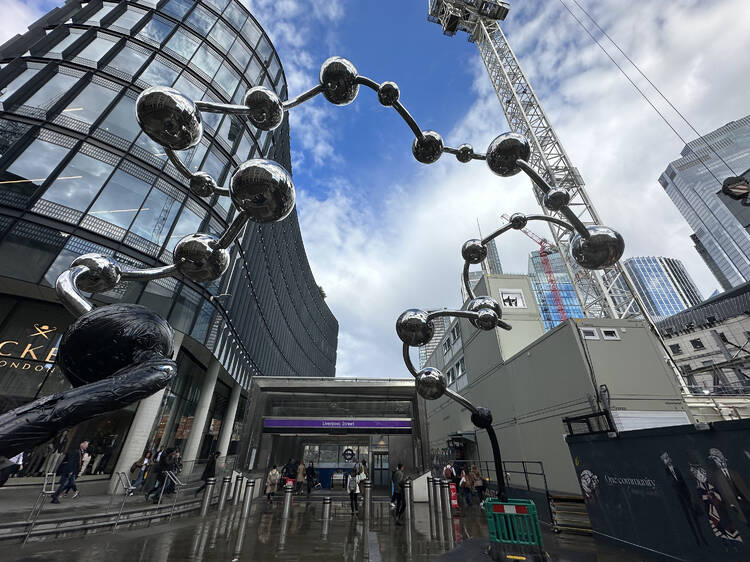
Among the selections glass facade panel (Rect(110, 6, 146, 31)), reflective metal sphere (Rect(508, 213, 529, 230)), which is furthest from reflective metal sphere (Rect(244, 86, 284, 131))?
glass facade panel (Rect(110, 6, 146, 31))

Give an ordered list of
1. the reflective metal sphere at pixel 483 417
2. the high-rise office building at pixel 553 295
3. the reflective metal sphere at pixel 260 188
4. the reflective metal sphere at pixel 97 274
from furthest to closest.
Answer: the high-rise office building at pixel 553 295 < the reflective metal sphere at pixel 483 417 < the reflective metal sphere at pixel 97 274 < the reflective metal sphere at pixel 260 188

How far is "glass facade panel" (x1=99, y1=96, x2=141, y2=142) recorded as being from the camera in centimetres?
1553

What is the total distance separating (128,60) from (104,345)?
74.8 ft

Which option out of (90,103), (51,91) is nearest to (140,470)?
(90,103)

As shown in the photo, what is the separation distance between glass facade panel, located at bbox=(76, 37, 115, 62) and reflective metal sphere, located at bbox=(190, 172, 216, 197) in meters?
21.3

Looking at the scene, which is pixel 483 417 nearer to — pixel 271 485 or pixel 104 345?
pixel 104 345

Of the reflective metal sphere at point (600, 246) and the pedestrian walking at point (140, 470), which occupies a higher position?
the reflective metal sphere at point (600, 246)

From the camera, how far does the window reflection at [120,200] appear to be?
554 inches

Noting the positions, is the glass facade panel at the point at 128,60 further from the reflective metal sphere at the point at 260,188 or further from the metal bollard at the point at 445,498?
the metal bollard at the point at 445,498

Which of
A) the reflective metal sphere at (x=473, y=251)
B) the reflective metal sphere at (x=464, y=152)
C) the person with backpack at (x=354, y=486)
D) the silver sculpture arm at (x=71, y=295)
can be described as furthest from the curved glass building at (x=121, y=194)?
the reflective metal sphere at (x=464, y=152)

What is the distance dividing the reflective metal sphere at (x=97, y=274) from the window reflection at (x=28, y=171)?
15649 millimetres

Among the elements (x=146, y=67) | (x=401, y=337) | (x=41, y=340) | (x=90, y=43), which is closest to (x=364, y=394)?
(x=41, y=340)

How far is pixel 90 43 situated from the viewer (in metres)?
17.2

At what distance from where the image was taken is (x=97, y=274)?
2.16 metres
